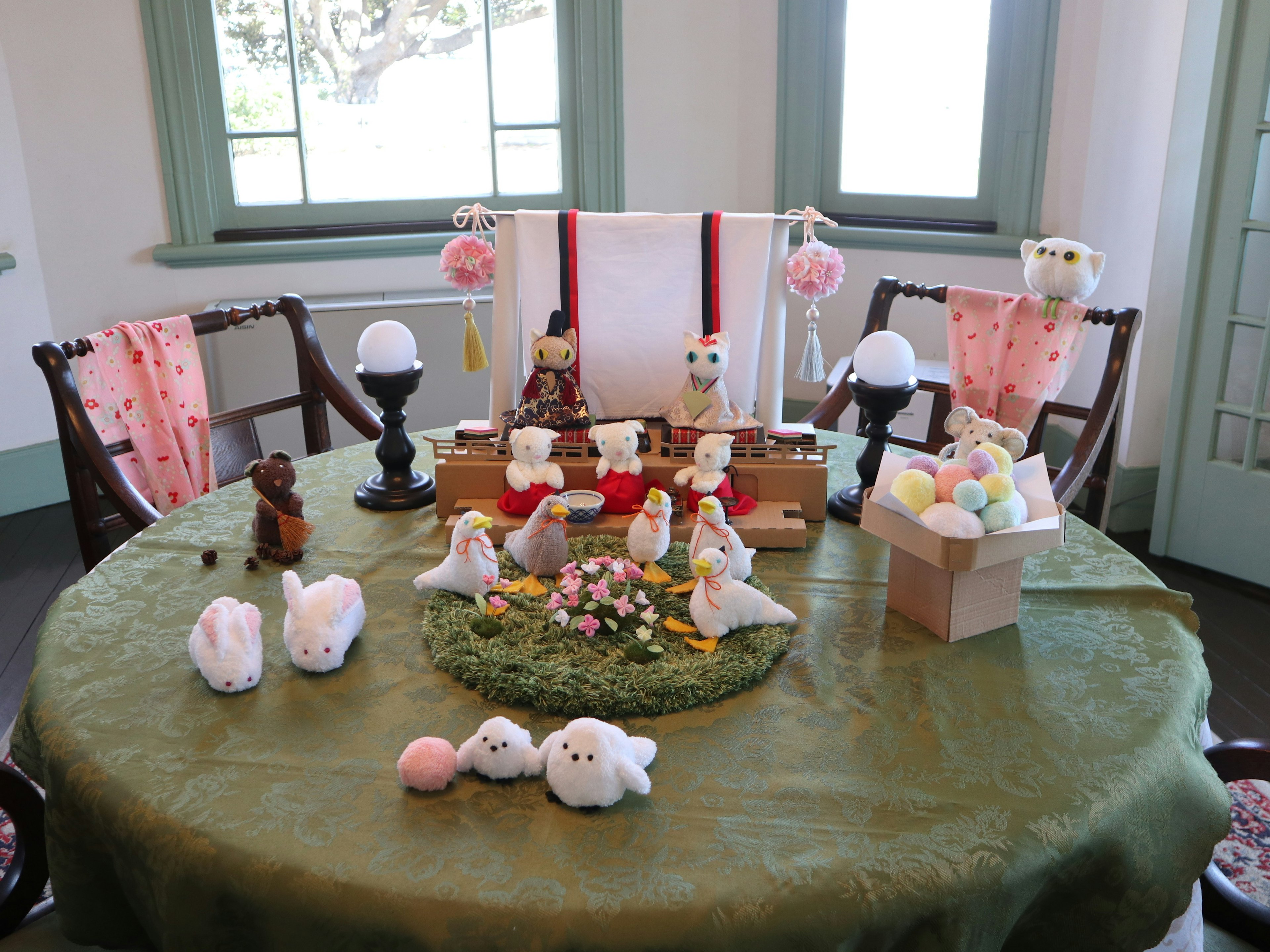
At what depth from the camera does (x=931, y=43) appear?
3.42 metres

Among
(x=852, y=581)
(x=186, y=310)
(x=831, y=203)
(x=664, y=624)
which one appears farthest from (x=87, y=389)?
(x=831, y=203)

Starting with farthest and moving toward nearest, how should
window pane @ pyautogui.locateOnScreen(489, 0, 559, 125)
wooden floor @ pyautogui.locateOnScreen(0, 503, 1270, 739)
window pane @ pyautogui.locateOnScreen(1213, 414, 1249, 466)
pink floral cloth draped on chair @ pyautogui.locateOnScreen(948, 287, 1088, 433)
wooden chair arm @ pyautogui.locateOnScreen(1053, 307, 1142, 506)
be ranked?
window pane @ pyautogui.locateOnScreen(489, 0, 559, 125) < window pane @ pyautogui.locateOnScreen(1213, 414, 1249, 466) < wooden floor @ pyautogui.locateOnScreen(0, 503, 1270, 739) < pink floral cloth draped on chair @ pyautogui.locateOnScreen(948, 287, 1088, 433) < wooden chair arm @ pyautogui.locateOnScreen(1053, 307, 1142, 506)

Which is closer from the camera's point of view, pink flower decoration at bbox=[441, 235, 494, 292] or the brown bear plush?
the brown bear plush

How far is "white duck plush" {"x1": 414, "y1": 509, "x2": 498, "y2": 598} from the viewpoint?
1.29 meters

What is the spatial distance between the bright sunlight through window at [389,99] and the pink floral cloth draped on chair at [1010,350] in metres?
1.97

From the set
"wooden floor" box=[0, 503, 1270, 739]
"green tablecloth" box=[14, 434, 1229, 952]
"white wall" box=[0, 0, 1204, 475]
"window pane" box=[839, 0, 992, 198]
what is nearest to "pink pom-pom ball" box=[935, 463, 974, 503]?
"green tablecloth" box=[14, 434, 1229, 952]

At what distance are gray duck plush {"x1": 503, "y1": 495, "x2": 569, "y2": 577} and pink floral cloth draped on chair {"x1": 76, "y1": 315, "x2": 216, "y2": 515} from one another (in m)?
0.85

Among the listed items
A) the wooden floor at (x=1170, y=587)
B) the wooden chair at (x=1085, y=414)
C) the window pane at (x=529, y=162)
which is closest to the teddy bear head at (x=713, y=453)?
the wooden chair at (x=1085, y=414)

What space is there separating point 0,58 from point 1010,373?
119 inches

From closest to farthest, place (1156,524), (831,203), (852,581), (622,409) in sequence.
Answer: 1. (852,581)
2. (622,409)
3. (1156,524)
4. (831,203)

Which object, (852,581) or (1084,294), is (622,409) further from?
(1084,294)

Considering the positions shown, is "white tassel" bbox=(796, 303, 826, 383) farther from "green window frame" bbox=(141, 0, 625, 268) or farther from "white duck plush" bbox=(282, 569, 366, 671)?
"green window frame" bbox=(141, 0, 625, 268)

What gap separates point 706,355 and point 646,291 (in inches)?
8.4

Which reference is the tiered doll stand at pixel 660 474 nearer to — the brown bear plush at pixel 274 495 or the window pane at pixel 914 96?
the brown bear plush at pixel 274 495
